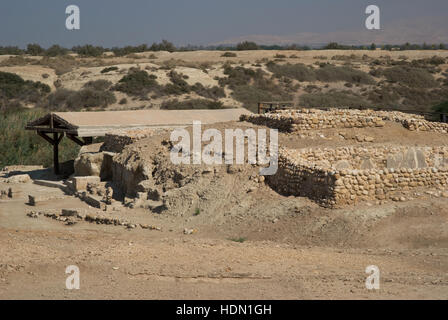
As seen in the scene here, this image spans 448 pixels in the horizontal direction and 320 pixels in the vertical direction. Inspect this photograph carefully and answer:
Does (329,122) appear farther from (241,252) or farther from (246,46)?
(246,46)

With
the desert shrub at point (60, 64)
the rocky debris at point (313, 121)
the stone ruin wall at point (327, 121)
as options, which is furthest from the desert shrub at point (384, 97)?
the rocky debris at point (313, 121)

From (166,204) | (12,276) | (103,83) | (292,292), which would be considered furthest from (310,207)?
(103,83)

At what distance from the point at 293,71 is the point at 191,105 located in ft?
49.5

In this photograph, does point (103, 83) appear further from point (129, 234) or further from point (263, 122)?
point (129, 234)

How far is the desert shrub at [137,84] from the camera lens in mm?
38906

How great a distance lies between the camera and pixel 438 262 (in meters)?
9.25

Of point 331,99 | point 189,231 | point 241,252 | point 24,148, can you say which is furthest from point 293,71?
point 241,252

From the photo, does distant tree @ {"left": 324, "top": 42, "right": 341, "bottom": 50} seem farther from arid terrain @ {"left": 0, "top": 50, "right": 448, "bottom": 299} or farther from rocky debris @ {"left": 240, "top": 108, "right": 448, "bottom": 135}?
rocky debris @ {"left": 240, "top": 108, "right": 448, "bottom": 135}

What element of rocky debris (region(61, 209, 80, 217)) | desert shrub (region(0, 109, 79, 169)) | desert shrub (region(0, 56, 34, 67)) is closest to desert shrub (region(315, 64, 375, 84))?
desert shrub (region(0, 56, 34, 67))

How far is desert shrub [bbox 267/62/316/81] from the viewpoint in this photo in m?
47.1

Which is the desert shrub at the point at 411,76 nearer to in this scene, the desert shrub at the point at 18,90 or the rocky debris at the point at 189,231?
the desert shrub at the point at 18,90

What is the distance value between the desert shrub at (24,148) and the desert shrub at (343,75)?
27.2 metres

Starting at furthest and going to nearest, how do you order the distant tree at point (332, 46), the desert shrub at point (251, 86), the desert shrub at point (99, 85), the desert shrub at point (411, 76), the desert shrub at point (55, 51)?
1. the distant tree at point (332, 46)
2. the desert shrub at point (55, 51)
3. the desert shrub at point (411, 76)
4. the desert shrub at point (251, 86)
5. the desert shrub at point (99, 85)

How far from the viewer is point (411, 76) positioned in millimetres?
44594
